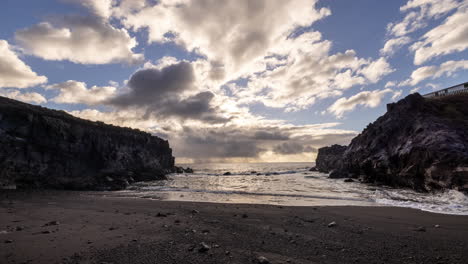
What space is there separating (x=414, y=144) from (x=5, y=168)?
4491 cm

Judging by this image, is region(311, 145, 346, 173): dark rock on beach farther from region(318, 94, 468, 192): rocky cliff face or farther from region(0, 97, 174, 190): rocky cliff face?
region(0, 97, 174, 190): rocky cliff face

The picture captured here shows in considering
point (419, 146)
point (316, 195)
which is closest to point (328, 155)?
point (419, 146)

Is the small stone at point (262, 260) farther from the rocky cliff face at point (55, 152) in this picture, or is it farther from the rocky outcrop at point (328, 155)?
the rocky outcrop at point (328, 155)

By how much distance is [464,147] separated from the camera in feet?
63.2

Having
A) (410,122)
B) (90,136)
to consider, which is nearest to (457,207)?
(410,122)

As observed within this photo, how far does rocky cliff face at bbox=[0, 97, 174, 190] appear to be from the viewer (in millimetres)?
25734

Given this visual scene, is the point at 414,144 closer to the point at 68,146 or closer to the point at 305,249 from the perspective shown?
the point at 305,249

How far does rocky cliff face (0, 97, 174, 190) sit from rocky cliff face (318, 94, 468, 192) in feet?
114

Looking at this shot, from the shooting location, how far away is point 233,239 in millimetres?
6980

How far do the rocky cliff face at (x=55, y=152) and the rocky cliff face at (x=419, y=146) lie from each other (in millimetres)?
34743

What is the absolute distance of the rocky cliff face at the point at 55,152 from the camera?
84.4ft

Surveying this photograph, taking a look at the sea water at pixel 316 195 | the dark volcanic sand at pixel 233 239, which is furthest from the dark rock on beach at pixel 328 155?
the dark volcanic sand at pixel 233 239

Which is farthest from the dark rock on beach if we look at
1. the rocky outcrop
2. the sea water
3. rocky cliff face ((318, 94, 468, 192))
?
the sea water

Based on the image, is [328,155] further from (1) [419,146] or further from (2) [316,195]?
(2) [316,195]
